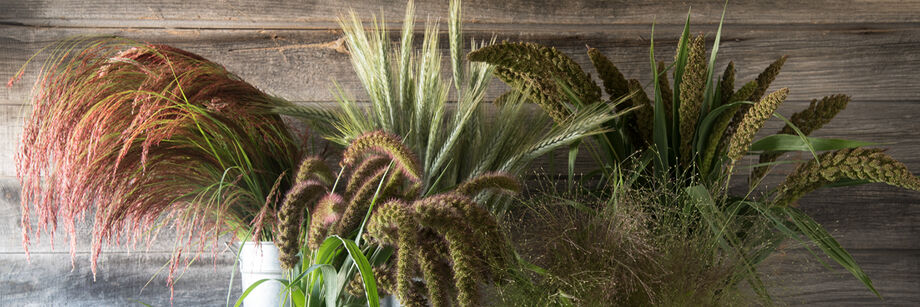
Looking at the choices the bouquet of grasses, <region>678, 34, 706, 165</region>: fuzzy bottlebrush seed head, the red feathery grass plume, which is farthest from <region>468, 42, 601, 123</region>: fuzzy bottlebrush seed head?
the red feathery grass plume

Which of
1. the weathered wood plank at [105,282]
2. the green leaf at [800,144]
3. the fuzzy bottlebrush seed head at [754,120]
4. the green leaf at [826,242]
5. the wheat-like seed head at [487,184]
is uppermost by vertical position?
the fuzzy bottlebrush seed head at [754,120]

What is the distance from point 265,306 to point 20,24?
26.7 inches

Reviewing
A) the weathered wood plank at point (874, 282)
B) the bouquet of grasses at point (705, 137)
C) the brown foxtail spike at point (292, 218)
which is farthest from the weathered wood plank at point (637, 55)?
the brown foxtail spike at point (292, 218)

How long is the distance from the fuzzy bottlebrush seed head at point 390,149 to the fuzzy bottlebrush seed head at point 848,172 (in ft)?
1.67

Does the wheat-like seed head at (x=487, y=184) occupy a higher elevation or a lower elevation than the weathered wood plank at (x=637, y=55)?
lower

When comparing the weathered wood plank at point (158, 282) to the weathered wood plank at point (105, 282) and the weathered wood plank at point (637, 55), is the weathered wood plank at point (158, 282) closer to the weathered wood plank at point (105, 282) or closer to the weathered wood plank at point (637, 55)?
the weathered wood plank at point (105, 282)

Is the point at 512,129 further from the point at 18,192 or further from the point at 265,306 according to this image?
the point at 18,192

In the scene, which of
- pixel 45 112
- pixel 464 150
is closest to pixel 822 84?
pixel 464 150

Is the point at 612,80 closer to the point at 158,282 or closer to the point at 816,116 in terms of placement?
the point at 816,116

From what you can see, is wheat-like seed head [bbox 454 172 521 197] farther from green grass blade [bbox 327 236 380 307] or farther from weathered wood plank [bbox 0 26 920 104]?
weathered wood plank [bbox 0 26 920 104]

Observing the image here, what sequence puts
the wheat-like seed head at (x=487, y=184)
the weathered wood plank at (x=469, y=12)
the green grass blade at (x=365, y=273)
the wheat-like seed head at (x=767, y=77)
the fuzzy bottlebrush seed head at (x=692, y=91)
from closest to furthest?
the green grass blade at (x=365, y=273) → the wheat-like seed head at (x=487, y=184) → the fuzzy bottlebrush seed head at (x=692, y=91) → the wheat-like seed head at (x=767, y=77) → the weathered wood plank at (x=469, y=12)

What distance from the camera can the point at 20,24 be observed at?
3.50ft

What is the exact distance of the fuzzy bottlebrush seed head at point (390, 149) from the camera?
2.08ft

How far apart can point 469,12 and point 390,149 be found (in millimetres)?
507
